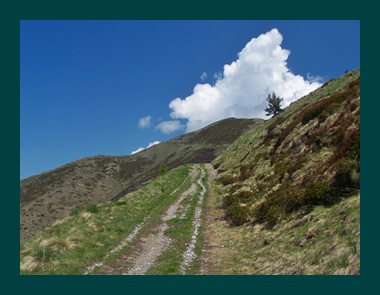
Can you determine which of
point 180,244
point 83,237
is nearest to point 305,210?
point 180,244

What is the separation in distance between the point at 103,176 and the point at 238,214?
126m

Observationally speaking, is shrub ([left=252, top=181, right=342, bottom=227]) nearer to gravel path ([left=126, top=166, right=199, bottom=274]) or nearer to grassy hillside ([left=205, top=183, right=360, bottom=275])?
grassy hillside ([left=205, top=183, right=360, bottom=275])

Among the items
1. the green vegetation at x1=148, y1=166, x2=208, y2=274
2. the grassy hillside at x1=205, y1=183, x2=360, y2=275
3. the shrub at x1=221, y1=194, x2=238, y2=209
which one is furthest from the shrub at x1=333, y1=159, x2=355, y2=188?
the shrub at x1=221, y1=194, x2=238, y2=209

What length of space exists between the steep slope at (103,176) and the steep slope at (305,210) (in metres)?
49.7

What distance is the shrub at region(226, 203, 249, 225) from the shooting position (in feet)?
87.4

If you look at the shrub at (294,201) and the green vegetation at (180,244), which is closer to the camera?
the green vegetation at (180,244)

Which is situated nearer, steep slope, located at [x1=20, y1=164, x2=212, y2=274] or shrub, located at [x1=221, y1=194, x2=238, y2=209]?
steep slope, located at [x1=20, y1=164, x2=212, y2=274]

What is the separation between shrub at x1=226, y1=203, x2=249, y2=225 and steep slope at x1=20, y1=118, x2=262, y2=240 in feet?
169

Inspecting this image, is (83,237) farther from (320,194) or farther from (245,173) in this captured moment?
(245,173)

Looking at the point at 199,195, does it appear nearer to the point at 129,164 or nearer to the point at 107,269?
the point at 107,269

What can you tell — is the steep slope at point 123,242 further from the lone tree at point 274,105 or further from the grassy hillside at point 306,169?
the lone tree at point 274,105

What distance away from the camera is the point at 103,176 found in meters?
148

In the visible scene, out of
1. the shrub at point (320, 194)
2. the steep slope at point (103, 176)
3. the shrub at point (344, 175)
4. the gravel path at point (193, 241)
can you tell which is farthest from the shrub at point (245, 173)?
the steep slope at point (103, 176)

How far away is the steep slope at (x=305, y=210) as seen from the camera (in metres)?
15.2
